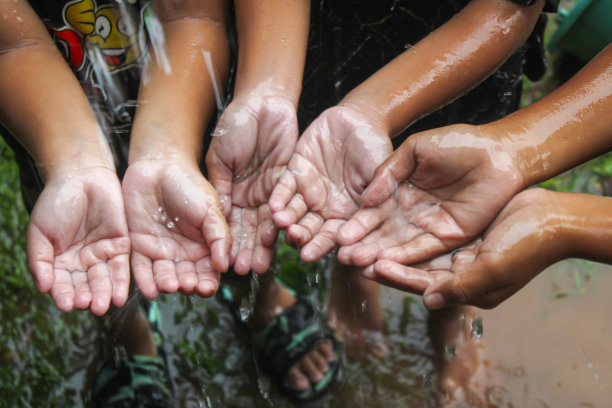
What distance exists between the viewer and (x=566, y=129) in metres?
2.20

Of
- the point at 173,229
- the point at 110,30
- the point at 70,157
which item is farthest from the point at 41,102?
the point at 173,229

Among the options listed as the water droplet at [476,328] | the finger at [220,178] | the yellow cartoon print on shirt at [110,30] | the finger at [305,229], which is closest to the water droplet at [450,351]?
the water droplet at [476,328]

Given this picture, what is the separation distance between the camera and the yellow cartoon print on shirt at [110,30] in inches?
92.4

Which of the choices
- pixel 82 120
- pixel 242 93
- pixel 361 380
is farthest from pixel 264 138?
pixel 361 380

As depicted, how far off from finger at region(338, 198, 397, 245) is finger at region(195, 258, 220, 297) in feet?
1.74

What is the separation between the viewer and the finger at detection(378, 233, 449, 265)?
2.06m

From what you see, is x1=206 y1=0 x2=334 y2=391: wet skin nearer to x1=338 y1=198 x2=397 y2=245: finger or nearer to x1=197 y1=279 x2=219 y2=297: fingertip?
x1=197 y1=279 x2=219 y2=297: fingertip

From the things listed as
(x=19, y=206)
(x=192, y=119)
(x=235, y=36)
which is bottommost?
(x=19, y=206)

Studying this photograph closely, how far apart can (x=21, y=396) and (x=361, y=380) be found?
193 cm

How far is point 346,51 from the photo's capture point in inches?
103

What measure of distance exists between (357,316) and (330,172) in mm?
1137

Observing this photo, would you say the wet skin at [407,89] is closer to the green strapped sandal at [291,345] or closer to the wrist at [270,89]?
the wrist at [270,89]

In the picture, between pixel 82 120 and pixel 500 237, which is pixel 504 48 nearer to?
pixel 500 237

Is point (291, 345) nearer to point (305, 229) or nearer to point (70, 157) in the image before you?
point (305, 229)
